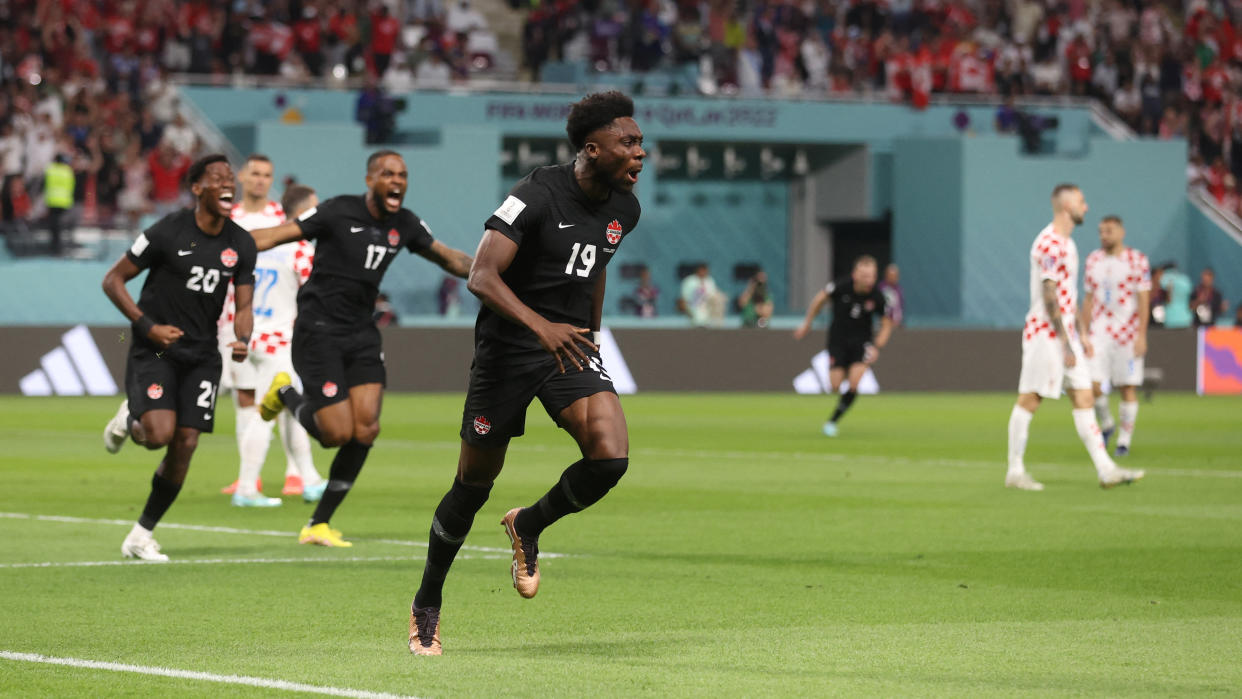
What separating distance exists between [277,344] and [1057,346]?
6.18 meters

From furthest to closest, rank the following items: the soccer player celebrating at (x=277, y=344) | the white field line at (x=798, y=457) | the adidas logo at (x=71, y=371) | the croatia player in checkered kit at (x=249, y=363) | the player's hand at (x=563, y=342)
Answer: the adidas logo at (x=71, y=371) → the white field line at (x=798, y=457) → the soccer player celebrating at (x=277, y=344) → the croatia player in checkered kit at (x=249, y=363) → the player's hand at (x=563, y=342)

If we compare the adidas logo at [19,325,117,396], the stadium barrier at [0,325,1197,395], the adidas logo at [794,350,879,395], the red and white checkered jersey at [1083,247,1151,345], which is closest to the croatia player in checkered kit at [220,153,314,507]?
the red and white checkered jersey at [1083,247,1151,345]

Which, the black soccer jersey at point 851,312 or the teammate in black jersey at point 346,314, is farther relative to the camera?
the black soccer jersey at point 851,312

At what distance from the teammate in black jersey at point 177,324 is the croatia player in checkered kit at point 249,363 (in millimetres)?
2844

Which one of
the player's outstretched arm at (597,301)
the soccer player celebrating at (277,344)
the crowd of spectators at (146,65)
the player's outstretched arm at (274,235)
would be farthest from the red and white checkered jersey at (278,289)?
the crowd of spectators at (146,65)

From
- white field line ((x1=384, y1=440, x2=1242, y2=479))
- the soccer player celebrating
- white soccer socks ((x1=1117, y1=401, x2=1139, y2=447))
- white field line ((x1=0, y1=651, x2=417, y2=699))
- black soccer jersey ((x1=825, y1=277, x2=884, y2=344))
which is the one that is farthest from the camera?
black soccer jersey ((x1=825, y1=277, x2=884, y2=344))

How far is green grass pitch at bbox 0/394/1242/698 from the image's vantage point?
7398 mm

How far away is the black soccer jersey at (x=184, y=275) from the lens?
11188 millimetres

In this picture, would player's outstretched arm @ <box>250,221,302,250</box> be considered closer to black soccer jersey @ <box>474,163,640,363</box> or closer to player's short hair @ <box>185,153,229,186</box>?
player's short hair @ <box>185,153,229,186</box>

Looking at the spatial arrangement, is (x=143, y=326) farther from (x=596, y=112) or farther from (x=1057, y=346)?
(x=1057, y=346)

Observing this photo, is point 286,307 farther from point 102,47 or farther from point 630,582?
point 102,47

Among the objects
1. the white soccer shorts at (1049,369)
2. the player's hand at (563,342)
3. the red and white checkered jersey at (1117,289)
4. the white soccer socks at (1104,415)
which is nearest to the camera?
the player's hand at (563,342)

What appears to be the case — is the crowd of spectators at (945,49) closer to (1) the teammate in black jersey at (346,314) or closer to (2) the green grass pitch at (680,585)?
(2) the green grass pitch at (680,585)

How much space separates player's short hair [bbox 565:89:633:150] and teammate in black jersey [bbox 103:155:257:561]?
3850 millimetres
